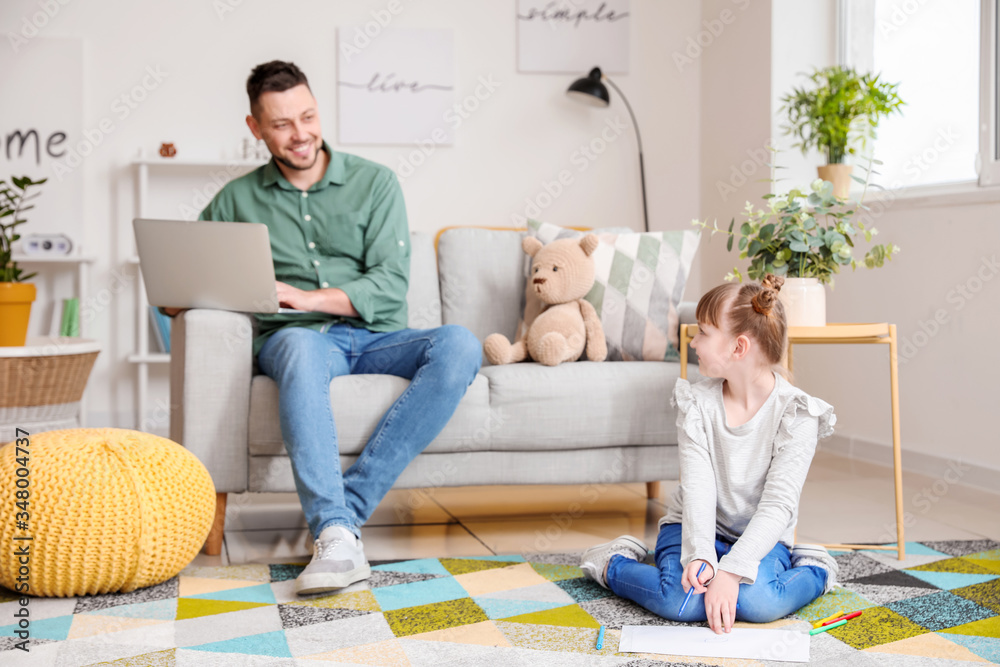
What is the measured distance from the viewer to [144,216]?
3.32 meters

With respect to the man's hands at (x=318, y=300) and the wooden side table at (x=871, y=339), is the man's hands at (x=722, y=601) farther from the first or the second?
the man's hands at (x=318, y=300)

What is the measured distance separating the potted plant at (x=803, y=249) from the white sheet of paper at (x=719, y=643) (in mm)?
691

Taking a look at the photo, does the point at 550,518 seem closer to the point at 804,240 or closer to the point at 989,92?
the point at 804,240

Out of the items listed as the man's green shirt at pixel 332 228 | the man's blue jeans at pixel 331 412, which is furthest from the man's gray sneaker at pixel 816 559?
the man's green shirt at pixel 332 228

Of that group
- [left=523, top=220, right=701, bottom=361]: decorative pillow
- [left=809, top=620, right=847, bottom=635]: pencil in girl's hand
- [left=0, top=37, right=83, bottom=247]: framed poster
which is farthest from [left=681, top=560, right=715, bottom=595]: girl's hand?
[left=0, top=37, right=83, bottom=247]: framed poster

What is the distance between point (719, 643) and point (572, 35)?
2898 millimetres

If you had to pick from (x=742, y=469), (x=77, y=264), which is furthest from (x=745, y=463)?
(x=77, y=264)

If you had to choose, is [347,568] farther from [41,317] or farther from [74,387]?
[41,317]

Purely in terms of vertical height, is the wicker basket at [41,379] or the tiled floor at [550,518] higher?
the wicker basket at [41,379]

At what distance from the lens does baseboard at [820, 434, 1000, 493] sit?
2.34 m

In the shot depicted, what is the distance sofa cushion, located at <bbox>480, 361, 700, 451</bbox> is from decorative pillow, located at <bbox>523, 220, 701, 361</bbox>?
177mm

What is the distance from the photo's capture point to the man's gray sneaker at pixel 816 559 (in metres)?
1.45

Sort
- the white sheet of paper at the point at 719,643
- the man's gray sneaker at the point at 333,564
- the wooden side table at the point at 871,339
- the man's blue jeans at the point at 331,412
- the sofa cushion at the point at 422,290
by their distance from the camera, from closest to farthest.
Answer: the white sheet of paper at the point at 719,643, the man's gray sneaker at the point at 333,564, the man's blue jeans at the point at 331,412, the wooden side table at the point at 871,339, the sofa cushion at the point at 422,290

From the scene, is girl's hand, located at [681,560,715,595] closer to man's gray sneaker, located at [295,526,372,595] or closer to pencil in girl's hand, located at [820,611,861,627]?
pencil in girl's hand, located at [820,611,861,627]
